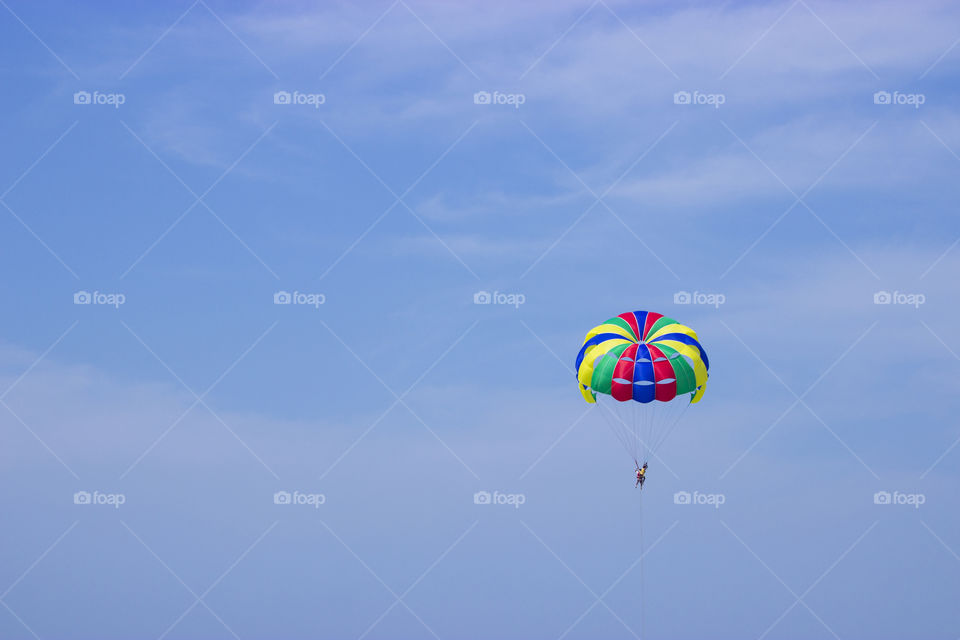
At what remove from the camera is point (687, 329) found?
50.9m

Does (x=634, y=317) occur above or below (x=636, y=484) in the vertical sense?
above

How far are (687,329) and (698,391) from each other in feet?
8.72

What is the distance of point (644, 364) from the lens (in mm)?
48656

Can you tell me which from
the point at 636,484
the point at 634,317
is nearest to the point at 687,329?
the point at 634,317

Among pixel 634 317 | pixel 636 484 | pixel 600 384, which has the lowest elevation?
pixel 636 484

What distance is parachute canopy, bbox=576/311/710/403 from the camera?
48688 millimetres

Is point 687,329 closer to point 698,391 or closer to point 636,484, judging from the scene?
point 698,391

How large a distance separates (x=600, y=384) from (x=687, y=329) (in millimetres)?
4642

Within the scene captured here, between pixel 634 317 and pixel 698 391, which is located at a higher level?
pixel 634 317

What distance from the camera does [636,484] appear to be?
164 feet

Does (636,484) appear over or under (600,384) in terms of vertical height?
under

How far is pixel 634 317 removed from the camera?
51969mm

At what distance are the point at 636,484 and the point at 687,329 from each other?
6.76 meters

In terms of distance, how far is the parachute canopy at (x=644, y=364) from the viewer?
48.7 metres
